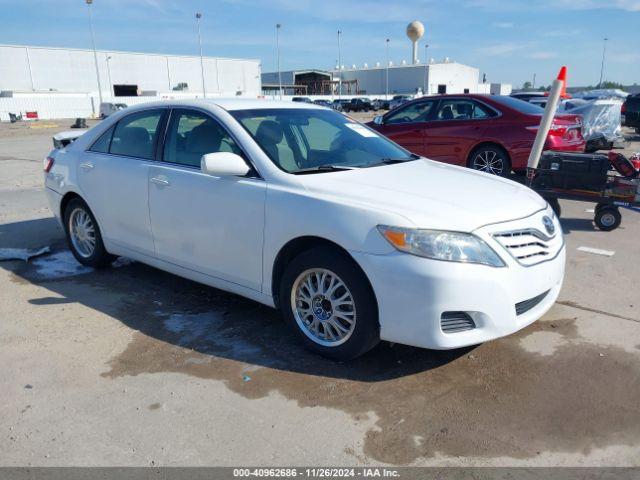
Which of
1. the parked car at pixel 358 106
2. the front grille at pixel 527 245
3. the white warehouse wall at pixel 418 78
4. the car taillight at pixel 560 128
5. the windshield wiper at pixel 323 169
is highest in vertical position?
the white warehouse wall at pixel 418 78

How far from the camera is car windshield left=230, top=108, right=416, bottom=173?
393 centimetres

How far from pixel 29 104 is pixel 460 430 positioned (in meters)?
56.3

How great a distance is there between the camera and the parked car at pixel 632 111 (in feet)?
65.2

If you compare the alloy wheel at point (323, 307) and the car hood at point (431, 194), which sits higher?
the car hood at point (431, 194)

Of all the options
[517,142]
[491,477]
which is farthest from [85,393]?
[517,142]

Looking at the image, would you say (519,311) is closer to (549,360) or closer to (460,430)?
(549,360)

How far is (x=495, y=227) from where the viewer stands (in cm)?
319

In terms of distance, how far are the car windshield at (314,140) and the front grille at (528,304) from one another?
1545 millimetres

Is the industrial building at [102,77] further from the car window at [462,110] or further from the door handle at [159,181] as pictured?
the door handle at [159,181]

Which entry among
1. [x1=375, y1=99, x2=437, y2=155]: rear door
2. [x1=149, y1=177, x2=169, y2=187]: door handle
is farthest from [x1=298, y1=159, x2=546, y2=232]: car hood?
[x1=375, y1=99, x2=437, y2=155]: rear door

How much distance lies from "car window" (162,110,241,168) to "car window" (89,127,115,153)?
945 millimetres

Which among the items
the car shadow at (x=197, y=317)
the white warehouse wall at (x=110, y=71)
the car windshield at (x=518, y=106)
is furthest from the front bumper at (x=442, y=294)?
the white warehouse wall at (x=110, y=71)

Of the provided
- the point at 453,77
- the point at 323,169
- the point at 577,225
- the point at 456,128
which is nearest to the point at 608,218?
the point at 577,225

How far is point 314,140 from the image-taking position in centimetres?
430
